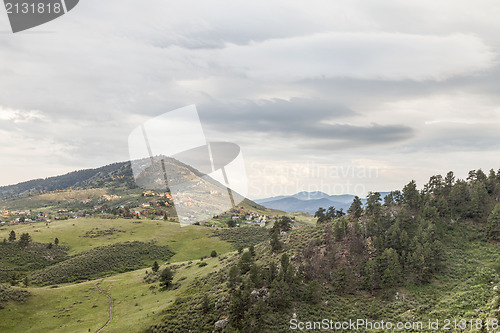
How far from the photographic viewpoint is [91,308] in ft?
225

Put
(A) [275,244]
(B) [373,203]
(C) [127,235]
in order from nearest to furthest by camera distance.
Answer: (A) [275,244], (B) [373,203], (C) [127,235]

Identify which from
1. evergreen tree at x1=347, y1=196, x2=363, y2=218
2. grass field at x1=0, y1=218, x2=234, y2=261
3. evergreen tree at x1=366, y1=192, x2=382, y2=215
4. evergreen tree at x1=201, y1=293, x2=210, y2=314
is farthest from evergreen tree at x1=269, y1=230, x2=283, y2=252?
grass field at x1=0, y1=218, x2=234, y2=261

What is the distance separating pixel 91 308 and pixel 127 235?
106386mm

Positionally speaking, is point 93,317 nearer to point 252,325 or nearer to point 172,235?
point 252,325

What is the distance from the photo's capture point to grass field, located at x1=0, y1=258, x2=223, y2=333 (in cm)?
5778

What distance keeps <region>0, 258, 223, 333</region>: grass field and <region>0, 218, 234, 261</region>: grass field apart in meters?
58.5

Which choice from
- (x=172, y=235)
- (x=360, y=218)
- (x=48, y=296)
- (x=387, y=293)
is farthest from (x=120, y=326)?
(x=172, y=235)

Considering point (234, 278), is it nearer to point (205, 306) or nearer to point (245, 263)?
point (205, 306)

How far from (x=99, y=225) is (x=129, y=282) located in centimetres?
11988

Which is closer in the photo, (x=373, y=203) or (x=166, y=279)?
(x=166, y=279)

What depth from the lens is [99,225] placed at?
18512 cm

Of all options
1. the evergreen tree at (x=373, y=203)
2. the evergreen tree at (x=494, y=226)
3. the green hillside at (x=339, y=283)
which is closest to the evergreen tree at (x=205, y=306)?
the green hillside at (x=339, y=283)

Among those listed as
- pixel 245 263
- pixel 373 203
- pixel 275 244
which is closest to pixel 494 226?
pixel 373 203

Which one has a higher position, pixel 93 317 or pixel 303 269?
pixel 303 269
